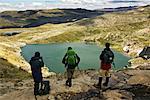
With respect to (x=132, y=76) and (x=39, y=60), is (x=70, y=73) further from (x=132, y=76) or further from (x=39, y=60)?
(x=132, y=76)

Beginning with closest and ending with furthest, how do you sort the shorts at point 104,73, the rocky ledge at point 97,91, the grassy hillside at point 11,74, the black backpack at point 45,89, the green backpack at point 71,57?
the rocky ledge at point 97,91 < the black backpack at point 45,89 < the green backpack at point 71,57 < the shorts at point 104,73 < the grassy hillside at point 11,74

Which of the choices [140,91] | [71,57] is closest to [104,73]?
[71,57]

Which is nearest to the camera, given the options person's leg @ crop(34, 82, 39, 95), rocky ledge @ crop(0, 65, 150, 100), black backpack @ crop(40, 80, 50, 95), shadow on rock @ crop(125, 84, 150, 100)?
person's leg @ crop(34, 82, 39, 95)

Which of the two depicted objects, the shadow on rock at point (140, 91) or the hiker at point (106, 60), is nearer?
the shadow on rock at point (140, 91)

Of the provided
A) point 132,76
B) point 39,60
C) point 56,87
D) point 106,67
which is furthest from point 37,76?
point 132,76

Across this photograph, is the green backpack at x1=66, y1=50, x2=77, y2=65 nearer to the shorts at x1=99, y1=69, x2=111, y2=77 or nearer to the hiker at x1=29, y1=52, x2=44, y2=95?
the shorts at x1=99, y1=69, x2=111, y2=77

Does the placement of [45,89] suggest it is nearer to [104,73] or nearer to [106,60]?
[104,73]

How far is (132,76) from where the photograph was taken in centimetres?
3241

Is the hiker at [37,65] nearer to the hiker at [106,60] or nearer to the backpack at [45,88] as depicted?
the backpack at [45,88]

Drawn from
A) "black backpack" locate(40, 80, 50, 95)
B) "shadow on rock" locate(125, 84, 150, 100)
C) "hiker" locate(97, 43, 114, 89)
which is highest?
"hiker" locate(97, 43, 114, 89)

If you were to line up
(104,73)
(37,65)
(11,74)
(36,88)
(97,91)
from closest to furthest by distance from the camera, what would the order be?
(37,65) → (36,88) → (97,91) → (104,73) → (11,74)

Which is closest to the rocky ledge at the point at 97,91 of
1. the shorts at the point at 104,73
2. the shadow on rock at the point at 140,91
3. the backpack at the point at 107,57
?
the shadow on rock at the point at 140,91

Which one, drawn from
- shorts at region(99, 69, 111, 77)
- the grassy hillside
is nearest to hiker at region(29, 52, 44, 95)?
shorts at region(99, 69, 111, 77)

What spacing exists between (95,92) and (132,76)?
6844 mm
